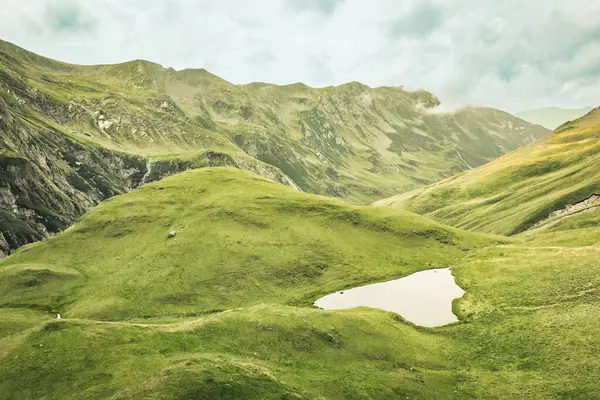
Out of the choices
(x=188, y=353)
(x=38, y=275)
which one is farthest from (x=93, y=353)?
(x=38, y=275)

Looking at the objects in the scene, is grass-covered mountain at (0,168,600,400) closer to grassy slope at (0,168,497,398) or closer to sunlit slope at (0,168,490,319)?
grassy slope at (0,168,497,398)

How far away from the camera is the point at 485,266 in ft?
272

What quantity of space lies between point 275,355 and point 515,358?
90.1ft

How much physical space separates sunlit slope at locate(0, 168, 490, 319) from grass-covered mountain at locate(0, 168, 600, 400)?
0.42 metres

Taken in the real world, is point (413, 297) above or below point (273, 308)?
below

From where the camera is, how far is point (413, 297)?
7581cm

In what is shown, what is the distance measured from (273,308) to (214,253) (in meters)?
38.9

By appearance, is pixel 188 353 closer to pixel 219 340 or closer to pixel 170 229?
pixel 219 340

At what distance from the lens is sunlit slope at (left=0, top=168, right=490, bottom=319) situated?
8125cm

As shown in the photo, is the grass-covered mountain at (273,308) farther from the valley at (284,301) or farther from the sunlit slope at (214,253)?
the sunlit slope at (214,253)

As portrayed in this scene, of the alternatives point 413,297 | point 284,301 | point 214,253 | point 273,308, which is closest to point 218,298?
point 284,301

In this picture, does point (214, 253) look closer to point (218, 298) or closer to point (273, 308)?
point (218, 298)

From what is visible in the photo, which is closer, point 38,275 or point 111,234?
point 38,275

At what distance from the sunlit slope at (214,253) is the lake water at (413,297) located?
12.8ft
